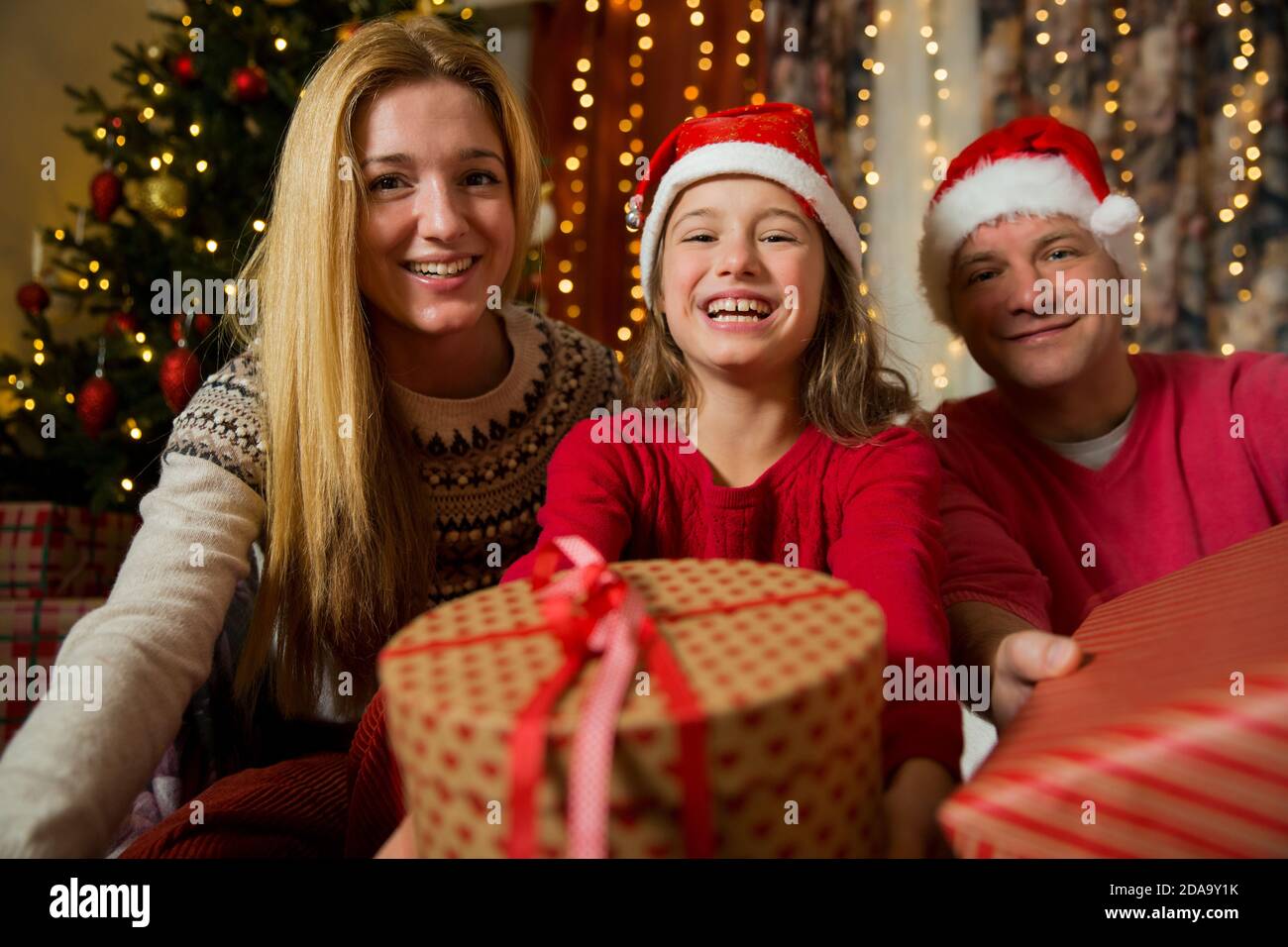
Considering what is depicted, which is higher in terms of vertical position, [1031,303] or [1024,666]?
[1031,303]

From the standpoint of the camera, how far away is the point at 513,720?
0.49 m

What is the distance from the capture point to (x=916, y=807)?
653 millimetres

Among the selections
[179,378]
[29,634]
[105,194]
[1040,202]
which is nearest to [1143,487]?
[1040,202]

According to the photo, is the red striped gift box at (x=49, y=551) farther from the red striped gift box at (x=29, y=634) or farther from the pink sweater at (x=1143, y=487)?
the pink sweater at (x=1143, y=487)

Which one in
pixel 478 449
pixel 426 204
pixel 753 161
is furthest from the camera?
pixel 478 449

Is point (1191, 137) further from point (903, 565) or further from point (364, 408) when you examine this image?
point (364, 408)

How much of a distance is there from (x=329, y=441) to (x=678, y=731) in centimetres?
84

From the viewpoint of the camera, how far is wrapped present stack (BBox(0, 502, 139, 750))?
2.29m

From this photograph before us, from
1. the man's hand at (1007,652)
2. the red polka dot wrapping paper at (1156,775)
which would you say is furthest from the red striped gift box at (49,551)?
the red polka dot wrapping paper at (1156,775)

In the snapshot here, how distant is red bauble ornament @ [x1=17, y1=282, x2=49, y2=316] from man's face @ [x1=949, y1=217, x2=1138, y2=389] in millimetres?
2603

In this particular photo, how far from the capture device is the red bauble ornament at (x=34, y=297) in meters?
2.71

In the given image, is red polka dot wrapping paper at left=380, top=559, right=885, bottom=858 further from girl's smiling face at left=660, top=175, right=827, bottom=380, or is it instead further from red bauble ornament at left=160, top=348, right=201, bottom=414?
Result: red bauble ornament at left=160, top=348, right=201, bottom=414

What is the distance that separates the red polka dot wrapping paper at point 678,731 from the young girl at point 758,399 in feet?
1.23

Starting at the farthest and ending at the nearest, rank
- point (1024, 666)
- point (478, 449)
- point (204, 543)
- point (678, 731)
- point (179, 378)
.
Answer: point (179, 378) < point (478, 449) < point (204, 543) < point (1024, 666) < point (678, 731)
